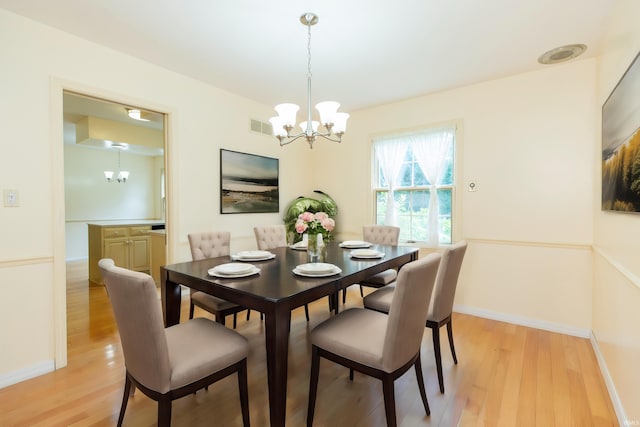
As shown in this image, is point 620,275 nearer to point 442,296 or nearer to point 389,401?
point 442,296

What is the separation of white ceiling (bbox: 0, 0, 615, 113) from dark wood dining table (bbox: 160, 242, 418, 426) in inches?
70.6

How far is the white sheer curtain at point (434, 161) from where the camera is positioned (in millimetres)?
3549

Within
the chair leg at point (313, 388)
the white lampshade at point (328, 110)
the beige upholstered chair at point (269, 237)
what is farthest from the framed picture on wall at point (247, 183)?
the chair leg at point (313, 388)

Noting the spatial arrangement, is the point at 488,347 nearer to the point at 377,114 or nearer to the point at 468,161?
the point at 468,161

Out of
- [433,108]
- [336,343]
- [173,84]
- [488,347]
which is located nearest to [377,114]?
[433,108]

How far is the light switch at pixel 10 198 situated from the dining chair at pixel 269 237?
5.89 feet

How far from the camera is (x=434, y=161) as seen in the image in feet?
11.8

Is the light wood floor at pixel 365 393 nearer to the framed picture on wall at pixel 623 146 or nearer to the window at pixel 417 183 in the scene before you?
the framed picture on wall at pixel 623 146

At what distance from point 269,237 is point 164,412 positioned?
2036mm

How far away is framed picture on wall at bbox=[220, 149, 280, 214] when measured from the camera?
3611 millimetres

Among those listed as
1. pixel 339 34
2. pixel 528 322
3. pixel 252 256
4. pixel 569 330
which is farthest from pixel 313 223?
pixel 569 330

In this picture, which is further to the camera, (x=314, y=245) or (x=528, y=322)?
(x=528, y=322)

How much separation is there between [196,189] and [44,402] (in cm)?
211

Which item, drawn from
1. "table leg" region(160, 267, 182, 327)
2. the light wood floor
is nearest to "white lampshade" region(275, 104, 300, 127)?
"table leg" region(160, 267, 182, 327)
